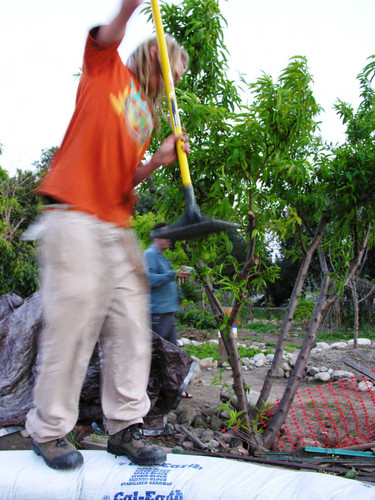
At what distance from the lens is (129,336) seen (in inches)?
70.2

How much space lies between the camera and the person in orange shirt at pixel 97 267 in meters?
1.61

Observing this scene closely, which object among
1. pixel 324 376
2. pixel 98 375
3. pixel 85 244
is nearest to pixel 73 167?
pixel 85 244

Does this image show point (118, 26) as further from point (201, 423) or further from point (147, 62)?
point (201, 423)

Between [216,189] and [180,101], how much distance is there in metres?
0.61

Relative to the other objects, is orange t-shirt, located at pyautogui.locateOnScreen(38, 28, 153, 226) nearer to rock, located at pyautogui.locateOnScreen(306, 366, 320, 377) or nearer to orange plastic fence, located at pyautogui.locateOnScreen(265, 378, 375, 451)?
orange plastic fence, located at pyautogui.locateOnScreen(265, 378, 375, 451)

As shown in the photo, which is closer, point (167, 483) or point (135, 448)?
point (167, 483)

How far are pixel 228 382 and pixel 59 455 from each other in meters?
4.39

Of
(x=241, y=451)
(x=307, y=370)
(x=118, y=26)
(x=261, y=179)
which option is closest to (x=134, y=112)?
(x=118, y=26)

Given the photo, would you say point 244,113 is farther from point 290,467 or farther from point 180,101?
point 290,467

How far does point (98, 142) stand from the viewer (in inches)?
66.4

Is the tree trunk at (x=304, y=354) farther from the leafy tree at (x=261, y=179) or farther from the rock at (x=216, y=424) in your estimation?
the rock at (x=216, y=424)

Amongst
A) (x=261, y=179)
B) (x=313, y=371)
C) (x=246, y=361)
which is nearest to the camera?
(x=261, y=179)

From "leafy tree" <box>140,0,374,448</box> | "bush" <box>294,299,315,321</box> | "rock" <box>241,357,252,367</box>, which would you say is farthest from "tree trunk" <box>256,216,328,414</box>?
"bush" <box>294,299,315,321</box>

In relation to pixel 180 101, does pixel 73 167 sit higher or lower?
→ lower
